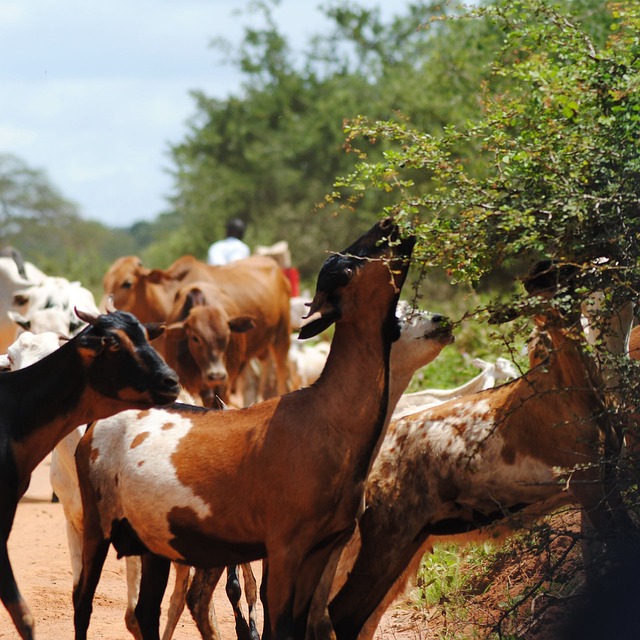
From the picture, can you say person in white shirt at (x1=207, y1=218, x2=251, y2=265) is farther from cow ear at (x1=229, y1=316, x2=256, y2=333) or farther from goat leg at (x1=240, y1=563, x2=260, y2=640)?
goat leg at (x1=240, y1=563, x2=260, y2=640)

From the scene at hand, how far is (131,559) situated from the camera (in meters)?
6.98

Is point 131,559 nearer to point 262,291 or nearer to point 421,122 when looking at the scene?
point 262,291

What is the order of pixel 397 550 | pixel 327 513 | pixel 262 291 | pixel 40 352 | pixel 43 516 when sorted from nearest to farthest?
1. pixel 327 513
2. pixel 397 550
3. pixel 40 352
4. pixel 43 516
5. pixel 262 291

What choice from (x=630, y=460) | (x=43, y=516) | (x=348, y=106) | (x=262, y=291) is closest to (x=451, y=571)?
(x=630, y=460)

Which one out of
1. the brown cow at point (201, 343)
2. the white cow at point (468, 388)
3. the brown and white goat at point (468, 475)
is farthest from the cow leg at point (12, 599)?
the brown cow at point (201, 343)

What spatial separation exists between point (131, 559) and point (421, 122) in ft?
55.4

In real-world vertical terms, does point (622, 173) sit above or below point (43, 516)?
above

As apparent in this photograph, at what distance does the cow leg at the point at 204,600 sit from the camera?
21.5 ft

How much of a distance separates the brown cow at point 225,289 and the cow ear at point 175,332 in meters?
0.57

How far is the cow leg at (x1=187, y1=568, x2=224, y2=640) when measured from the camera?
6.54 m

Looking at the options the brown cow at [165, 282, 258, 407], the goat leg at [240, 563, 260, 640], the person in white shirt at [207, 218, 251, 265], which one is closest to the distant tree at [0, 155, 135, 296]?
the person in white shirt at [207, 218, 251, 265]

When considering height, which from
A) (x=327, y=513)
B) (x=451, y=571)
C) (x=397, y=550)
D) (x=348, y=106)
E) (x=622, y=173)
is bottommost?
(x=451, y=571)

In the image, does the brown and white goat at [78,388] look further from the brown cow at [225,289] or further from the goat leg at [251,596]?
the brown cow at [225,289]

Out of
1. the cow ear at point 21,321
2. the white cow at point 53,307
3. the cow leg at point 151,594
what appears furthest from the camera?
the white cow at point 53,307
